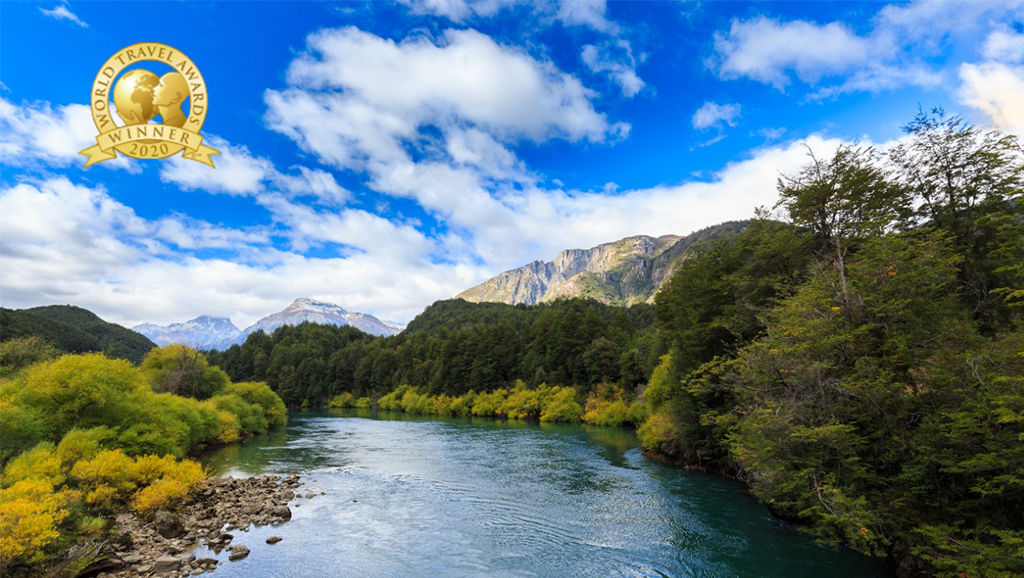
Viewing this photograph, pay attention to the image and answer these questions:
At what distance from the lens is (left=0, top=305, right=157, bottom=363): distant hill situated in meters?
73.9

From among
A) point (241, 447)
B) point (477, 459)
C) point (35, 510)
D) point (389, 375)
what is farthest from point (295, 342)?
point (35, 510)

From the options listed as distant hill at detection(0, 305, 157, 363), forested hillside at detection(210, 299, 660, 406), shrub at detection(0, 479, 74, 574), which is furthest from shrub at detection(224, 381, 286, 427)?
shrub at detection(0, 479, 74, 574)

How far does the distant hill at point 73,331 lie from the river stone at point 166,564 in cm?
5671

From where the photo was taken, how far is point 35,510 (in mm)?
12094

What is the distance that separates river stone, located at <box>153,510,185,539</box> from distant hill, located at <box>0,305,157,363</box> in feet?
171

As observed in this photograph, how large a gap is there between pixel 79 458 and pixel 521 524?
18.7 meters

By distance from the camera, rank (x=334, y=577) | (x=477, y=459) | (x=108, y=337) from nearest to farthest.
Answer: (x=334, y=577)
(x=477, y=459)
(x=108, y=337)

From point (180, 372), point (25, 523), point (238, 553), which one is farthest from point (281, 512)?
point (180, 372)

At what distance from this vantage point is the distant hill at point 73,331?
7394 cm

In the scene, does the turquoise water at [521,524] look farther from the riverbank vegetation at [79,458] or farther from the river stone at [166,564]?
the riverbank vegetation at [79,458]

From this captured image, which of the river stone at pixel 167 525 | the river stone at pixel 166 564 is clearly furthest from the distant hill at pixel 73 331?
the river stone at pixel 166 564

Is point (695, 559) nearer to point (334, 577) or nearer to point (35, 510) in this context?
point (334, 577)

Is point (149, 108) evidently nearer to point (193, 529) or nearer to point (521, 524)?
point (193, 529)

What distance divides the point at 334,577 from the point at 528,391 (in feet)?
209
